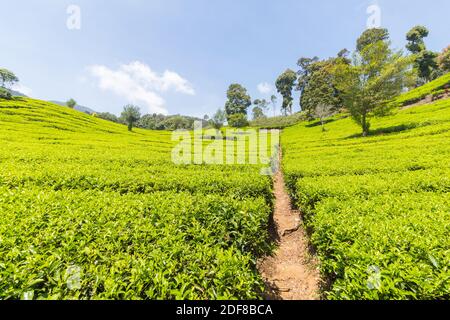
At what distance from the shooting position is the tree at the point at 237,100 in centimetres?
10788

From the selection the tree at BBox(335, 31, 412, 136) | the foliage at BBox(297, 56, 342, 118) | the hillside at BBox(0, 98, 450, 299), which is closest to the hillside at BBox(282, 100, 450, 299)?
the hillside at BBox(0, 98, 450, 299)

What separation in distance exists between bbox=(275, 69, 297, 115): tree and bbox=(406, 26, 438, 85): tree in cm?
4356

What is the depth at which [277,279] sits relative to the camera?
6242 mm

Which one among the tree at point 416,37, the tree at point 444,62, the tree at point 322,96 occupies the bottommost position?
the tree at point 322,96

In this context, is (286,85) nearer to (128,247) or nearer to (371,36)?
(371,36)

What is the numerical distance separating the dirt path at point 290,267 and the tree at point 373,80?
1081 inches

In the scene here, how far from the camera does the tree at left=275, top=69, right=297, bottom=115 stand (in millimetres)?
104375

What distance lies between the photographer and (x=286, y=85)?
10481 cm

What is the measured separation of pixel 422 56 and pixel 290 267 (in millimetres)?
83323

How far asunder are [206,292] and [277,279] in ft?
13.1

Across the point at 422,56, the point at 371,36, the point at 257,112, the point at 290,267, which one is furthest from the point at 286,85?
the point at 290,267

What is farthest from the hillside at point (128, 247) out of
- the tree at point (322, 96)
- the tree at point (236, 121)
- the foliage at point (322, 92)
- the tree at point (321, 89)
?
the tree at point (236, 121)

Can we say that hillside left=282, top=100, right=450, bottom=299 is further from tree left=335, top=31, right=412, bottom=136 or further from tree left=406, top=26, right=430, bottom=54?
tree left=406, top=26, right=430, bottom=54

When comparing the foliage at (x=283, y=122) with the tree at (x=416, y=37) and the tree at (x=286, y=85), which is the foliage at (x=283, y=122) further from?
the tree at (x=416, y=37)
